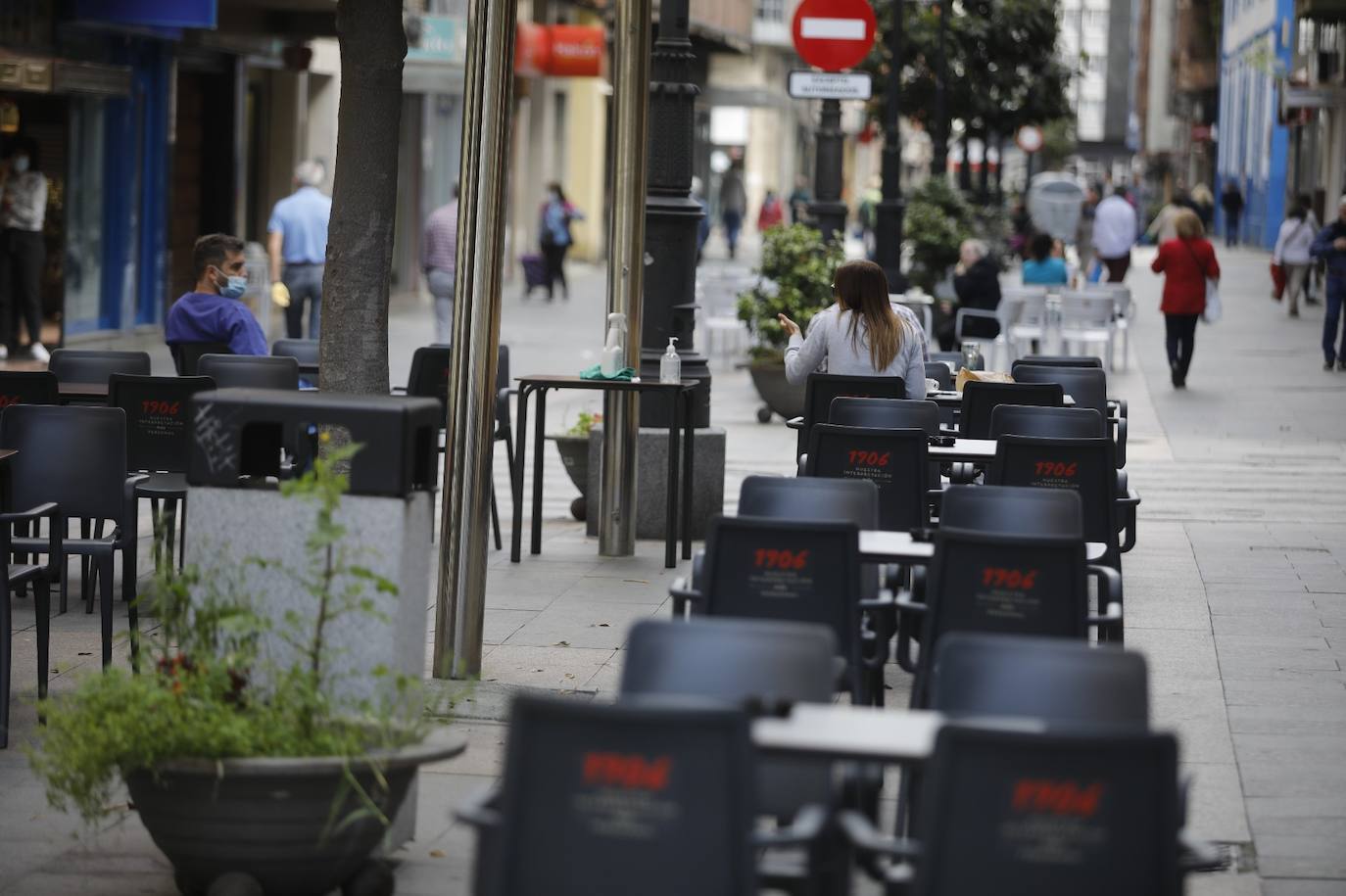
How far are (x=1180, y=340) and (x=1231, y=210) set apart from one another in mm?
35885

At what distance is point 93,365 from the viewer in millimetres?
11289

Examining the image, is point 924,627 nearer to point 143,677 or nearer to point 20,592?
point 143,677

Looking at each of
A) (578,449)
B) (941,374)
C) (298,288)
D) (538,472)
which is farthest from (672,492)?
(298,288)

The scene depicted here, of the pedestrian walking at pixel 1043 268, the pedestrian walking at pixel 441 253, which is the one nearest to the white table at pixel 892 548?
the pedestrian walking at pixel 441 253

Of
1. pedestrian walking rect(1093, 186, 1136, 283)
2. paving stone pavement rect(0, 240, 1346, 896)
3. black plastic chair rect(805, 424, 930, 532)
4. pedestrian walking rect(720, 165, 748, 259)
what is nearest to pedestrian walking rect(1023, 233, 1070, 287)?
paving stone pavement rect(0, 240, 1346, 896)

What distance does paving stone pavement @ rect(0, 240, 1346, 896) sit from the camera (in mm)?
6137

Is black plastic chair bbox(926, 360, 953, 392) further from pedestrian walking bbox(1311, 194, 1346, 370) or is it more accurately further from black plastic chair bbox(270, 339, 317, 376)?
pedestrian walking bbox(1311, 194, 1346, 370)

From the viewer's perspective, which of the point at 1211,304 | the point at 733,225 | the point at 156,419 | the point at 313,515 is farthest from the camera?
the point at 733,225

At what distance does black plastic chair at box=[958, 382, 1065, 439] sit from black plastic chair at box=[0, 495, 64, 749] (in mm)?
4826

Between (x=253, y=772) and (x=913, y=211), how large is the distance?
908 inches

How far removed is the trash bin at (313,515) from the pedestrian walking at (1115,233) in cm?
2488

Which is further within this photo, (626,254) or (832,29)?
(832,29)

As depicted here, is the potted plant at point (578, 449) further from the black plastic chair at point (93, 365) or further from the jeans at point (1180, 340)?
the jeans at point (1180, 340)

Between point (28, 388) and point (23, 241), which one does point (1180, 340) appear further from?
point (28, 388)
